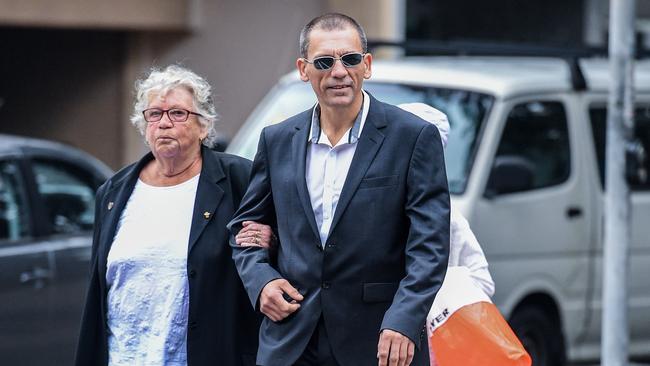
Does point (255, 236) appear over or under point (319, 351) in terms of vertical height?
over

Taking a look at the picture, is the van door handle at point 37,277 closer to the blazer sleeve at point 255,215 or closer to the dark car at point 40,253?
the dark car at point 40,253

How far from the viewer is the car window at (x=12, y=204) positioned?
7.98 metres

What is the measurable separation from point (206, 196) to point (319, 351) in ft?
2.60

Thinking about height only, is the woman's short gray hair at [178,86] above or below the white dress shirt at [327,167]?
above

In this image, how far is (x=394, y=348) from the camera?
4219 millimetres

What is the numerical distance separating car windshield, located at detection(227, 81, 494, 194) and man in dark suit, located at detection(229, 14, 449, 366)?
3.93 meters

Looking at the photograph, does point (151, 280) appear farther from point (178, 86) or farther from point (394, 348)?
point (394, 348)

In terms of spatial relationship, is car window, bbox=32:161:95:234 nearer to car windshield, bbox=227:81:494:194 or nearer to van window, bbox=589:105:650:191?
car windshield, bbox=227:81:494:194

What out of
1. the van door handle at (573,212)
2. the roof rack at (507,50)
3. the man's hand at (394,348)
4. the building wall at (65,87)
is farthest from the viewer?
the building wall at (65,87)

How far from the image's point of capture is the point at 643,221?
9969 millimetres

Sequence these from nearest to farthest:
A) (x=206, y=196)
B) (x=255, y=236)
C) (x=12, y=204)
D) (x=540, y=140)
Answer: (x=255, y=236) → (x=206, y=196) → (x=12, y=204) → (x=540, y=140)

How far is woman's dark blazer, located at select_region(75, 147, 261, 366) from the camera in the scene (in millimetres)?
4859

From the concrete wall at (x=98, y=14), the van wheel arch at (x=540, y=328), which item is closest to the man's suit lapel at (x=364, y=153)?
the van wheel arch at (x=540, y=328)

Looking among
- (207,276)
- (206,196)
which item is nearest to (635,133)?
(206,196)
